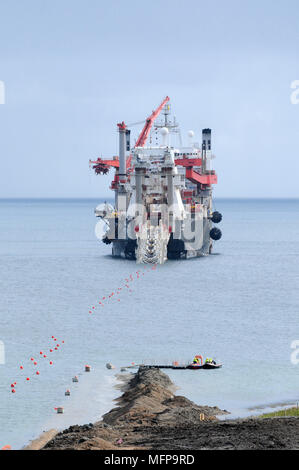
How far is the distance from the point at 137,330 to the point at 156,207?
171 feet

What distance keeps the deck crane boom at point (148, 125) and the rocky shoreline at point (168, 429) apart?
311 feet

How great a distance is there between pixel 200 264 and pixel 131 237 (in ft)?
35.0

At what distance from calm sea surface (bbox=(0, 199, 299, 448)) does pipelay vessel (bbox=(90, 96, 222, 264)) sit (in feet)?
8.68

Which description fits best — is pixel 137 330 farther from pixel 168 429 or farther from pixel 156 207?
pixel 156 207

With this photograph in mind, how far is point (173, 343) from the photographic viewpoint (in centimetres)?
6081

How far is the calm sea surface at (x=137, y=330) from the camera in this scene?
45.4 metres

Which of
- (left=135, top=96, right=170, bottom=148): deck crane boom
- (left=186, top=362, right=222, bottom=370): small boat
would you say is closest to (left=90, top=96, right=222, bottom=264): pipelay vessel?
(left=135, top=96, right=170, bottom=148): deck crane boom

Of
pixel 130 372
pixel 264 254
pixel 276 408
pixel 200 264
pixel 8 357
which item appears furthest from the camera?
pixel 264 254

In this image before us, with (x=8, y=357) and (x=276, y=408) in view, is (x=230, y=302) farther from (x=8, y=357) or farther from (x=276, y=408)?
(x=276, y=408)

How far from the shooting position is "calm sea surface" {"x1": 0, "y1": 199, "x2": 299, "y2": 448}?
45438 millimetres

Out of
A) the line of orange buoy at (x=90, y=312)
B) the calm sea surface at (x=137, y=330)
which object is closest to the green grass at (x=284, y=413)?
the calm sea surface at (x=137, y=330)

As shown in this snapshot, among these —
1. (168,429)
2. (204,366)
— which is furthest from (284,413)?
(204,366)

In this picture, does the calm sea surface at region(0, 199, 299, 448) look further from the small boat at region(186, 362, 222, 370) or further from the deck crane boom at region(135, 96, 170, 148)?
the deck crane boom at region(135, 96, 170, 148)
